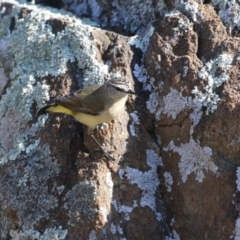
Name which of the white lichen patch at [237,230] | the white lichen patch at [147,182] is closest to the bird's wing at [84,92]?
the white lichen patch at [147,182]

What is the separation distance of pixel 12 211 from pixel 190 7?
2382mm

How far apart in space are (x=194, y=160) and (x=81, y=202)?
965 millimetres

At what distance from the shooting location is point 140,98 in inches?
186

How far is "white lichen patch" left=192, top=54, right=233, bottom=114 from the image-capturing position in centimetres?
425

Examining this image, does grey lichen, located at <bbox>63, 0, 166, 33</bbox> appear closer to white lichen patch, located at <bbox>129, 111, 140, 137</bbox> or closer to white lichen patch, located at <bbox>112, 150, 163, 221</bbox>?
white lichen patch, located at <bbox>129, 111, 140, 137</bbox>

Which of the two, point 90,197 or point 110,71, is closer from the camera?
point 90,197

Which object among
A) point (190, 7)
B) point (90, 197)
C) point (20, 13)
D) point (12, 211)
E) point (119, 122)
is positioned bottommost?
point (12, 211)

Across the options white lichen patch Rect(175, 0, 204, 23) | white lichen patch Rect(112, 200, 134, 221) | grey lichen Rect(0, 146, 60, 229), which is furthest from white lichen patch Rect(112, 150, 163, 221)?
white lichen patch Rect(175, 0, 204, 23)

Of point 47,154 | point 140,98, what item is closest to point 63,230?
point 47,154

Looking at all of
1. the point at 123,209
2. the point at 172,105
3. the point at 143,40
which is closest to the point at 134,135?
the point at 172,105

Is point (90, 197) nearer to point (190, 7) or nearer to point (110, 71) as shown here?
point (110, 71)

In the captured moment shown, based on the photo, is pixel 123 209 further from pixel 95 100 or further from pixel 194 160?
pixel 95 100

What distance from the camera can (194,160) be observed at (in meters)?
4.26

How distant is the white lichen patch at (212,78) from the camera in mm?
4246
